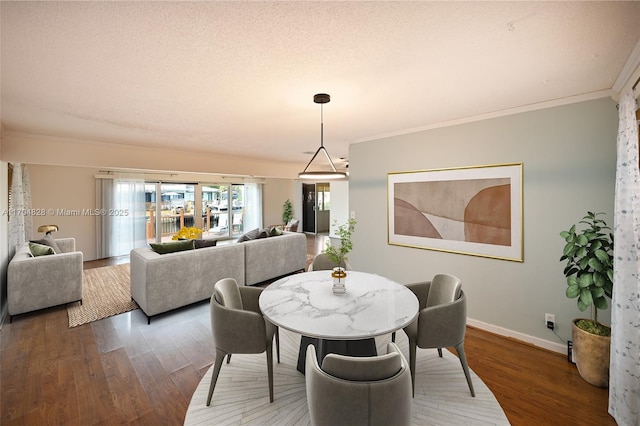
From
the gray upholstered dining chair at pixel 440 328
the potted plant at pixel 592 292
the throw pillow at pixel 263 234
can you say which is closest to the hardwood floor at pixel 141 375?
the potted plant at pixel 592 292

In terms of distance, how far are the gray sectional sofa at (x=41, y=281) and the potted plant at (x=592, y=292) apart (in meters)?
5.51

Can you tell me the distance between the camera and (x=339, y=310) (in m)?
1.95

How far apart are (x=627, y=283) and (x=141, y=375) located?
3630 millimetres

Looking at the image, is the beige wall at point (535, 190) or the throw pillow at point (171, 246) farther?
the throw pillow at point (171, 246)

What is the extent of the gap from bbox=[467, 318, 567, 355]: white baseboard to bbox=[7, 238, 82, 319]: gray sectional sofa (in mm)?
5068

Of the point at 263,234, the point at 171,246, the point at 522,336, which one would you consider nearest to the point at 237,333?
the point at 171,246

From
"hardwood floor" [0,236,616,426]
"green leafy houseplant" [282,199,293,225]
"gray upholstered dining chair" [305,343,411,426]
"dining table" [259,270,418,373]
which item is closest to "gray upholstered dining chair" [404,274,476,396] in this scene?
"dining table" [259,270,418,373]

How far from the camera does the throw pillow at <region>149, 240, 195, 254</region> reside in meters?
3.67

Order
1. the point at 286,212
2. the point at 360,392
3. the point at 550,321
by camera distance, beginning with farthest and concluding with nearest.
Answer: the point at 286,212 < the point at 550,321 < the point at 360,392

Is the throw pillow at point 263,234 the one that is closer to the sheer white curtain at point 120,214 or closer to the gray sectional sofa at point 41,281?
the gray sectional sofa at point 41,281

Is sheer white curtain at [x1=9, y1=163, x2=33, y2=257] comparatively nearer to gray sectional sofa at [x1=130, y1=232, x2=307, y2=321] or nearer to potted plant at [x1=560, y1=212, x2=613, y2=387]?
gray sectional sofa at [x1=130, y1=232, x2=307, y2=321]

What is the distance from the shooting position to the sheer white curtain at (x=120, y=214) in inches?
252

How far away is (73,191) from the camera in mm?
6078

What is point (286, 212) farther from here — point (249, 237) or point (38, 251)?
point (38, 251)
